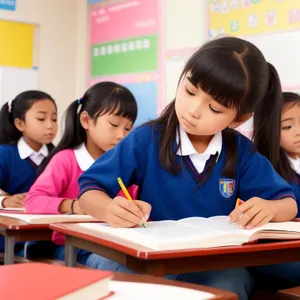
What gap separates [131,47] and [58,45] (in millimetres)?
793

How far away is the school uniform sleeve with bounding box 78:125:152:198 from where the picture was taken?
1556 mm

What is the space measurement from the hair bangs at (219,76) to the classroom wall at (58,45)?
3.40 meters

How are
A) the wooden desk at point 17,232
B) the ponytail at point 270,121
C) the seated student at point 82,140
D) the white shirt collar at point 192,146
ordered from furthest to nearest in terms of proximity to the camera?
the seated student at point 82,140 → the ponytail at point 270,121 → the wooden desk at point 17,232 → the white shirt collar at point 192,146

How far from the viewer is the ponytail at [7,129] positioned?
3135mm

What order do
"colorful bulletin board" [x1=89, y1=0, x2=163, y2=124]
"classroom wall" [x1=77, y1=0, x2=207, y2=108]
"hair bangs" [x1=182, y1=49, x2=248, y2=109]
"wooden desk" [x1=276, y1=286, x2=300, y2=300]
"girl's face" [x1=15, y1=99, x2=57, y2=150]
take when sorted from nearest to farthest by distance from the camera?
"wooden desk" [x1=276, y1=286, x2=300, y2=300] < "hair bangs" [x1=182, y1=49, x2=248, y2=109] < "girl's face" [x1=15, y1=99, x2=57, y2=150] < "classroom wall" [x1=77, y1=0, x2=207, y2=108] < "colorful bulletin board" [x1=89, y1=0, x2=163, y2=124]

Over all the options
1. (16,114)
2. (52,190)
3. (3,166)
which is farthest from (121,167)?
(16,114)

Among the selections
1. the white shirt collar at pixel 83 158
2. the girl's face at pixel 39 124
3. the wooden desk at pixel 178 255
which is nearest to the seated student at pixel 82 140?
the white shirt collar at pixel 83 158

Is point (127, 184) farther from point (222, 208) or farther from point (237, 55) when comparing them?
point (237, 55)

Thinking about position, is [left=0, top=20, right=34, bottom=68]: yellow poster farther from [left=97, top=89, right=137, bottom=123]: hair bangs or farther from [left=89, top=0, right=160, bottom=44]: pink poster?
[left=97, top=89, right=137, bottom=123]: hair bangs

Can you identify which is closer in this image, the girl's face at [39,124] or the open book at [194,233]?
the open book at [194,233]

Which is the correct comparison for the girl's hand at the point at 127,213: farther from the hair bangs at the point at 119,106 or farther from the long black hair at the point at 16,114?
the long black hair at the point at 16,114

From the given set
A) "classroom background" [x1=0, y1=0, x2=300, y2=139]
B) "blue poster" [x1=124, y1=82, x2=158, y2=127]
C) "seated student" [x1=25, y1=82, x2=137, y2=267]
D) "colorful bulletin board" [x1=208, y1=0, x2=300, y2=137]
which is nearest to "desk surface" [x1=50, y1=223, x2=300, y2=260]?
"seated student" [x1=25, y1=82, x2=137, y2=267]

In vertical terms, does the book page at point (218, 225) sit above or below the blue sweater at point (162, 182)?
below

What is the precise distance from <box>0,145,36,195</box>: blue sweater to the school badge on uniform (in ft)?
4.81
